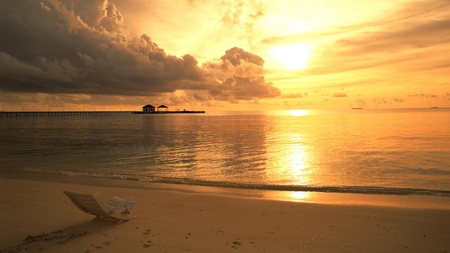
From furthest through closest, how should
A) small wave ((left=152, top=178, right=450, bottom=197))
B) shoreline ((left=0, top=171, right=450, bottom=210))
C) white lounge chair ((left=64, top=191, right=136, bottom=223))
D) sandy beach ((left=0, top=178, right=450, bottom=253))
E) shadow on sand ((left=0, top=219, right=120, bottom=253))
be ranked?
small wave ((left=152, top=178, right=450, bottom=197))
shoreline ((left=0, top=171, right=450, bottom=210))
white lounge chair ((left=64, top=191, right=136, bottom=223))
sandy beach ((left=0, top=178, right=450, bottom=253))
shadow on sand ((left=0, top=219, right=120, bottom=253))

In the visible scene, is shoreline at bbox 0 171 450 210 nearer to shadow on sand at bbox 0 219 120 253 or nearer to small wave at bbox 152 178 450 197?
small wave at bbox 152 178 450 197

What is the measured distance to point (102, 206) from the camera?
8367mm

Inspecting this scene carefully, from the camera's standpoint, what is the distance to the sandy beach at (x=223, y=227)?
7.17 m

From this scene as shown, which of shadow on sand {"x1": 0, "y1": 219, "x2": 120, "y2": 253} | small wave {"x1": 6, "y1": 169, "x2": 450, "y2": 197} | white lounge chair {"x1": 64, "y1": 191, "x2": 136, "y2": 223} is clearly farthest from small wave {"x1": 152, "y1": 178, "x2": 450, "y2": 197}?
shadow on sand {"x1": 0, "y1": 219, "x2": 120, "y2": 253}

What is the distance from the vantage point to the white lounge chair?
8119mm

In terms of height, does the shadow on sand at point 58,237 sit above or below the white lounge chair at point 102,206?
below

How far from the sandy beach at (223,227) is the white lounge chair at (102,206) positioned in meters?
0.28

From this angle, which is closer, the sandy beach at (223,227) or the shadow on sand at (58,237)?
the shadow on sand at (58,237)

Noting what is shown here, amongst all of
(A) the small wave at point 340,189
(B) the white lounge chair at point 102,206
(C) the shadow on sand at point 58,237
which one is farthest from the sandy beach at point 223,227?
(A) the small wave at point 340,189

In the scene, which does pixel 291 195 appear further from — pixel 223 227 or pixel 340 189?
pixel 223 227

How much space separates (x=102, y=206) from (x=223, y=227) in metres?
3.54

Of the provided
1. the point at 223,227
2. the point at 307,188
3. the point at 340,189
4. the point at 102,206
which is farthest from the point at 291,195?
the point at 102,206

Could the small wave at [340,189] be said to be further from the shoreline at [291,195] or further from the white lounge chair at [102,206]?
the white lounge chair at [102,206]

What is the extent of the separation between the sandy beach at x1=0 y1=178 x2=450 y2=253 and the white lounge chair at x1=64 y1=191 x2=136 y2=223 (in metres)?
0.28
